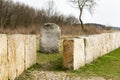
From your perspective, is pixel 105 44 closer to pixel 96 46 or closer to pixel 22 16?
pixel 96 46

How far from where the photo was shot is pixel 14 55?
31.8 feet

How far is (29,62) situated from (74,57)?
1.48m

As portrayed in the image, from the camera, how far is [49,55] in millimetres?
16250

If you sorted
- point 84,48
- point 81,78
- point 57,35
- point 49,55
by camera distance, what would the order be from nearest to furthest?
point 81,78 < point 84,48 < point 49,55 < point 57,35

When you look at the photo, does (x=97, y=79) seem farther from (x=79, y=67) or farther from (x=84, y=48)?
(x=84, y=48)

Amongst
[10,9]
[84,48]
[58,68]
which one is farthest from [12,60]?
[10,9]

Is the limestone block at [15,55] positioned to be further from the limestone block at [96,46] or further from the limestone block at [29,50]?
the limestone block at [96,46]

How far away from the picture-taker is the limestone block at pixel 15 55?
9227 mm

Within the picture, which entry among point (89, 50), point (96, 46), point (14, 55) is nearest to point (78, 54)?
point (89, 50)

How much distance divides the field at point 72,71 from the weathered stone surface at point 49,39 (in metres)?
1.71

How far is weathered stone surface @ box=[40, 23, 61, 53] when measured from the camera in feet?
56.0

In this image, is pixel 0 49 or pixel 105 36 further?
pixel 105 36

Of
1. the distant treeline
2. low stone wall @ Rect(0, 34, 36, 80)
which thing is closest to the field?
low stone wall @ Rect(0, 34, 36, 80)

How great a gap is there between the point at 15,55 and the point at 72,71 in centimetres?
294
